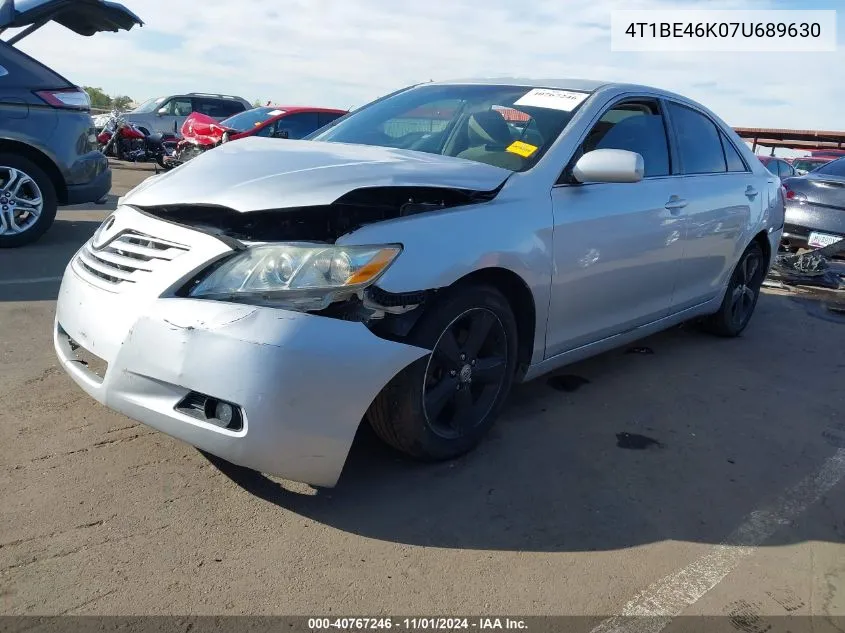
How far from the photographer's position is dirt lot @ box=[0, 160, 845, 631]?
2.29 metres

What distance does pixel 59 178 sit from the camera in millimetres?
6523

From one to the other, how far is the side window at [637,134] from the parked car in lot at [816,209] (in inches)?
172

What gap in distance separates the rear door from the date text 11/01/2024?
279 cm

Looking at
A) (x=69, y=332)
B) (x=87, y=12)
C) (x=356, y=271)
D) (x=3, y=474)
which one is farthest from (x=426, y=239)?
(x=87, y=12)

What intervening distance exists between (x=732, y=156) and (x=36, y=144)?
220 inches

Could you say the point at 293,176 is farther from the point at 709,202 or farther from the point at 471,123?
the point at 709,202

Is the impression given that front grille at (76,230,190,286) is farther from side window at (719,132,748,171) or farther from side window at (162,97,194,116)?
side window at (162,97,194,116)

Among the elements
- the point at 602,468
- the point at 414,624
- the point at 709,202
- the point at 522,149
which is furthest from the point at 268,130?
the point at 414,624

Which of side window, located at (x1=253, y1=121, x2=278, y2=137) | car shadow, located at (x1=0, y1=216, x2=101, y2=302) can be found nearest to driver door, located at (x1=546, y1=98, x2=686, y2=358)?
car shadow, located at (x1=0, y1=216, x2=101, y2=302)

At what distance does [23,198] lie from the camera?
6.38 meters

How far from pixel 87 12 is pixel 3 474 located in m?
6.19

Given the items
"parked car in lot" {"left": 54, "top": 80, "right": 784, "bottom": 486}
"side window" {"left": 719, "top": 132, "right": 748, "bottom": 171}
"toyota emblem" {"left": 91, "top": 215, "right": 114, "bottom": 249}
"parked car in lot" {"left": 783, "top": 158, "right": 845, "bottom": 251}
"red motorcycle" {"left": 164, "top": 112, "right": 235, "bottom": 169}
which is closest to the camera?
"parked car in lot" {"left": 54, "top": 80, "right": 784, "bottom": 486}

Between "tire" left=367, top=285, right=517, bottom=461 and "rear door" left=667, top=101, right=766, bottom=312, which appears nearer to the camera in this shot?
"tire" left=367, top=285, right=517, bottom=461

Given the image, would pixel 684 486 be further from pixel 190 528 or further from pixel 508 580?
pixel 190 528
